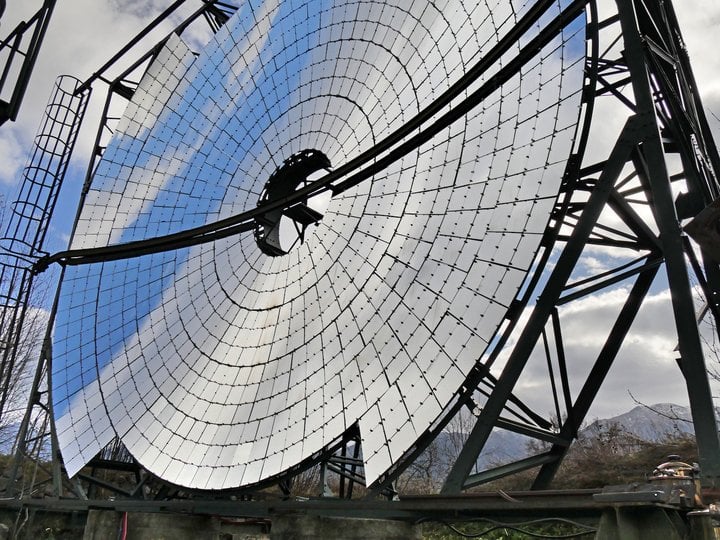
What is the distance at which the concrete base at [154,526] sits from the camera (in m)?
10.9

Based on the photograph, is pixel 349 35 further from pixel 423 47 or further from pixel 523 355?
pixel 523 355

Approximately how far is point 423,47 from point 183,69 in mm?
8591

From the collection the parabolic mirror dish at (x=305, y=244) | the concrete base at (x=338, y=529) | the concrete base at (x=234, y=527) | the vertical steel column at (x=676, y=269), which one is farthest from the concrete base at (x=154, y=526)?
the vertical steel column at (x=676, y=269)

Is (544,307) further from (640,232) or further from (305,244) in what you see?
(305,244)

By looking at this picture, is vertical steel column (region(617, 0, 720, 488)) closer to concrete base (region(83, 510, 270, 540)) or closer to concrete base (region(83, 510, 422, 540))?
concrete base (region(83, 510, 422, 540))

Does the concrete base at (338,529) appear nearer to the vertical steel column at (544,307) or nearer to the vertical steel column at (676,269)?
the vertical steel column at (544,307)

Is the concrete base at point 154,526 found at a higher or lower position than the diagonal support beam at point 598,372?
lower

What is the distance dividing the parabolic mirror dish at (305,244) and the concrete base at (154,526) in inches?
Answer: 46.0

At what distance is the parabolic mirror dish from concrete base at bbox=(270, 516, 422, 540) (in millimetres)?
798

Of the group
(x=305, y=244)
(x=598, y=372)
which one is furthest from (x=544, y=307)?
(x=305, y=244)

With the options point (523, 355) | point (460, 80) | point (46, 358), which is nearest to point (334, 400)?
point (523, 355)

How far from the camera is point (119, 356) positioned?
13062 mm

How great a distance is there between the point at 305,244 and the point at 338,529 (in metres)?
4.78

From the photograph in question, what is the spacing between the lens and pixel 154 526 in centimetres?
1094
